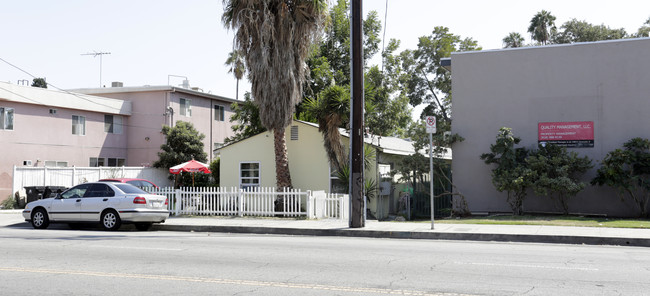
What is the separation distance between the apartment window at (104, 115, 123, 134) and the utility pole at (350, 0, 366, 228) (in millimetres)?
25412

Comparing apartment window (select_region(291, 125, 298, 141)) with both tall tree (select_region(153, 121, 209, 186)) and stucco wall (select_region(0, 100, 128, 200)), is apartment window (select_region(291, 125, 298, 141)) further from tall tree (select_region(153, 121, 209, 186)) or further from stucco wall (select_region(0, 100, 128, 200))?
stucco wall (select_region(0, 100, 128, 200))

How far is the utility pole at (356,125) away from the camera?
52.4 ft

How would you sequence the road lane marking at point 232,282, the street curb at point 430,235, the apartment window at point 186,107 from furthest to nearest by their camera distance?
the apartment window at point 186,107, the street curb at point 430,235, the road lane marking at point 232,282

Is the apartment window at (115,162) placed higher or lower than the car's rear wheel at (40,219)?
higher

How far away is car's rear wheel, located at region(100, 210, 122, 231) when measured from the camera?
16.5 m

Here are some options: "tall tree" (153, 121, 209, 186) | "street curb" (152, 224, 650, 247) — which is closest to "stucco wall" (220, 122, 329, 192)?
"street curb" (152, 224, 650, 247)

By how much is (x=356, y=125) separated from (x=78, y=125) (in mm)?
24877

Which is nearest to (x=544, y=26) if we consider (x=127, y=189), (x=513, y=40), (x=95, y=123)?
(x=513, y=40)

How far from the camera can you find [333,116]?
21078 millimetres

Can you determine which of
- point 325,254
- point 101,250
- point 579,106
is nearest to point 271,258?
point 325,254

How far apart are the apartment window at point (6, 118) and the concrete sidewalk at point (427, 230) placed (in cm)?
1405

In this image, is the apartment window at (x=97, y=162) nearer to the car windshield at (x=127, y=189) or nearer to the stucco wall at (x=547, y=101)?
the car windshield at (x=127, y=189)

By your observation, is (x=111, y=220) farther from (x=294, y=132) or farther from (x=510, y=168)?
(x=510, y=168)

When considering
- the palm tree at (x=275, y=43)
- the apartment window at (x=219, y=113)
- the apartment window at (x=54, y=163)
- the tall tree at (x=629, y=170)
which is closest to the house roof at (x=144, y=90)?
the apartment window at (x=219, y=113)
